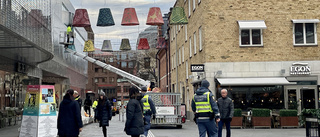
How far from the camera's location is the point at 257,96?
2586 centimetres

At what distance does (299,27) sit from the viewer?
26.2 metres

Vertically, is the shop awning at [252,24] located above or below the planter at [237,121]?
above

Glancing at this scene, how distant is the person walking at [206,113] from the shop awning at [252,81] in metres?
12.8

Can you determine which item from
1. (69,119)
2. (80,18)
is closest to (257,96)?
(80,18)

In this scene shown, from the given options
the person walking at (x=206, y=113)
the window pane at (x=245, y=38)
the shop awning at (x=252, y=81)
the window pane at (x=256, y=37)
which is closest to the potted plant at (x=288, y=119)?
the shop awning at (x=252, y=81)

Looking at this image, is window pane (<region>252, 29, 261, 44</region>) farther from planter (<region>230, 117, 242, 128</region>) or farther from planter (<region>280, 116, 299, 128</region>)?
planter (<region>230, 117, 242, 128</region>)

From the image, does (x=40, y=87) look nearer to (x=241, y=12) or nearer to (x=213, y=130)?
(x=213, y=130)

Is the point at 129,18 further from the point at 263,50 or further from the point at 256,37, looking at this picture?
the point at 263,50

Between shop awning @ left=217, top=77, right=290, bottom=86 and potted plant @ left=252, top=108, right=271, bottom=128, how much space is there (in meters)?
2.47

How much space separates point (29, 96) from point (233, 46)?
1376 cm

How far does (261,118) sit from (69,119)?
45.5ft

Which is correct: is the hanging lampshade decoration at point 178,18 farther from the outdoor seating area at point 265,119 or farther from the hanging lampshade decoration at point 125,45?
the hanging lampshade decoration at point 125,45

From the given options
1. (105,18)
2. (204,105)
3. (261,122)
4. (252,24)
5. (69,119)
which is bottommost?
(261,122)

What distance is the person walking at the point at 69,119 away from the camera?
419 inches
